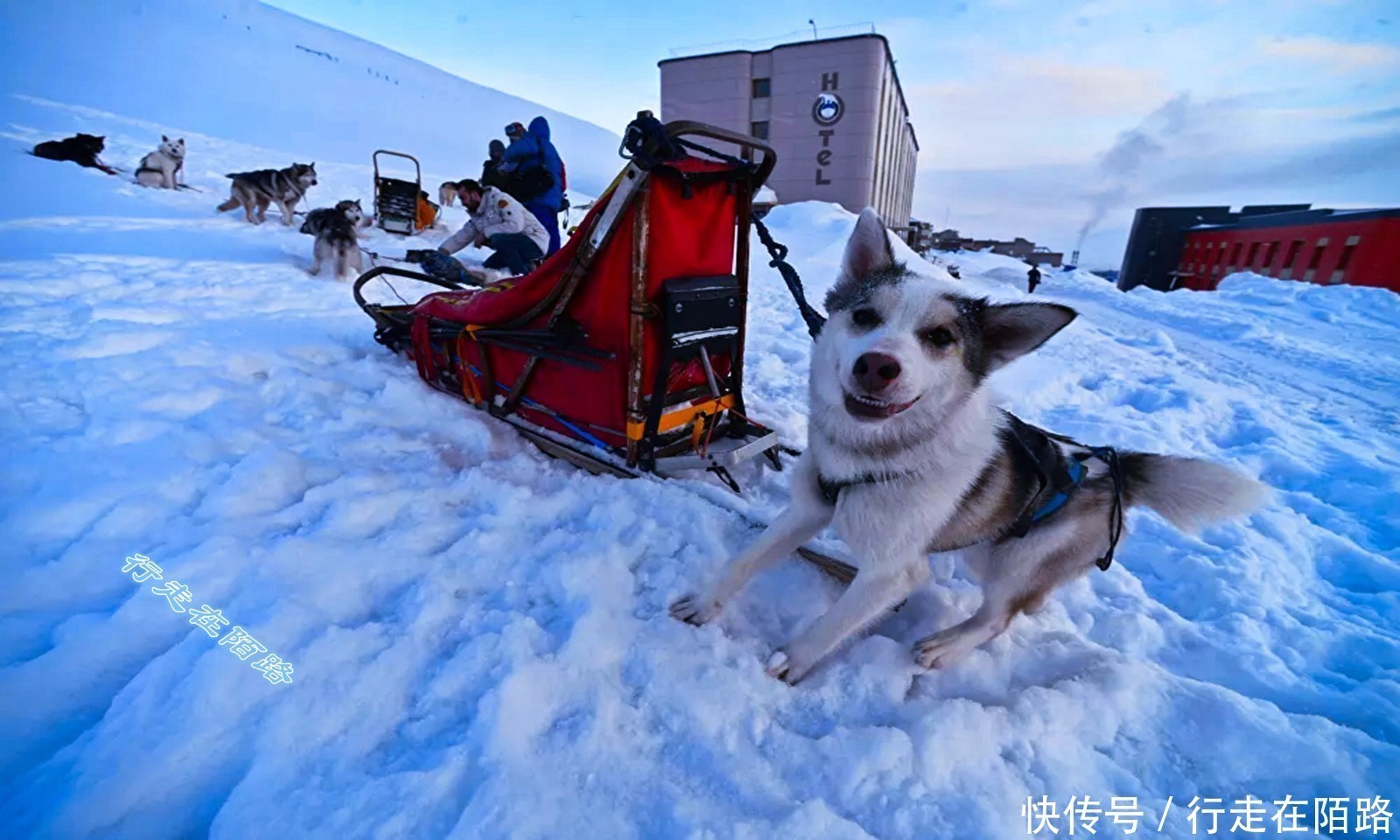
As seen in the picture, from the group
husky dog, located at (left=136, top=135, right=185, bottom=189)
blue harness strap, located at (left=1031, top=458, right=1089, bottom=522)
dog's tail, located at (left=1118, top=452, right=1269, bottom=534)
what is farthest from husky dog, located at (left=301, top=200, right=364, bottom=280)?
dog's tail, located at (left=1118, top=452, right=1269, bottom=534)

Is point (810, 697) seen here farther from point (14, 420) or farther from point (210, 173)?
point (210, 173)

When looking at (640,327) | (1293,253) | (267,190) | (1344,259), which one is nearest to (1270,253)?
(1293,253)

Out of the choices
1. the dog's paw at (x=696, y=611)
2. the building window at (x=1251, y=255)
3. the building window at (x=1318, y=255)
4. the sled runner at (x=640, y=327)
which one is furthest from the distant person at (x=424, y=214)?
the building window at (x=1251, y=255)

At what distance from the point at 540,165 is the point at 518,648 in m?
7.32

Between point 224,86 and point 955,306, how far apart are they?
1664 inches

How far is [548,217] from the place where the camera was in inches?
304

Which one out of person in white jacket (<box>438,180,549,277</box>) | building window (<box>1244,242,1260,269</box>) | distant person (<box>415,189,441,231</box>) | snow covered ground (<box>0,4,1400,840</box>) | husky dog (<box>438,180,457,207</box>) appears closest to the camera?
snow covered ground (<box>0,4,1400,840</box>)

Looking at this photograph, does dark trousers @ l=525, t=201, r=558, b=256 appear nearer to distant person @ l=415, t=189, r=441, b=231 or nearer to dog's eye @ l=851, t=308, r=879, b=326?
distant person @ l=415, t=189, r=441, b=231

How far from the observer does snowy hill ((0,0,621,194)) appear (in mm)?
18828

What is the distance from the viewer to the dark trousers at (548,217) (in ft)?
24.9

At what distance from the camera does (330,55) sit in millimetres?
51000

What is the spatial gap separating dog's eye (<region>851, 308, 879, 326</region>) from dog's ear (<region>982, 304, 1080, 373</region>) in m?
0.36

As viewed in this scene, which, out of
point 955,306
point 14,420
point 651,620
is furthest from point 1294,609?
point 14,420

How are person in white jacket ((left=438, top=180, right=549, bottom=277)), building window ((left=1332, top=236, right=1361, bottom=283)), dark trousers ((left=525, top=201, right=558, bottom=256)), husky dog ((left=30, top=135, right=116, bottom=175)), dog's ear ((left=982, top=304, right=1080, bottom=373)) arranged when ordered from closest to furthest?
dog's ear ((left=982, top=304, right=1080, bottom=373)) → person in white jacket ((left=438, top=180, right=549, bottom=277)) → dark trousers ((left=525, top=201, right=558, bottom=256)) → husky dog ((left=30, top=135, right=116, bottom=175)) → building window ((left=1332, top=236, right=1361, bottom=283))
